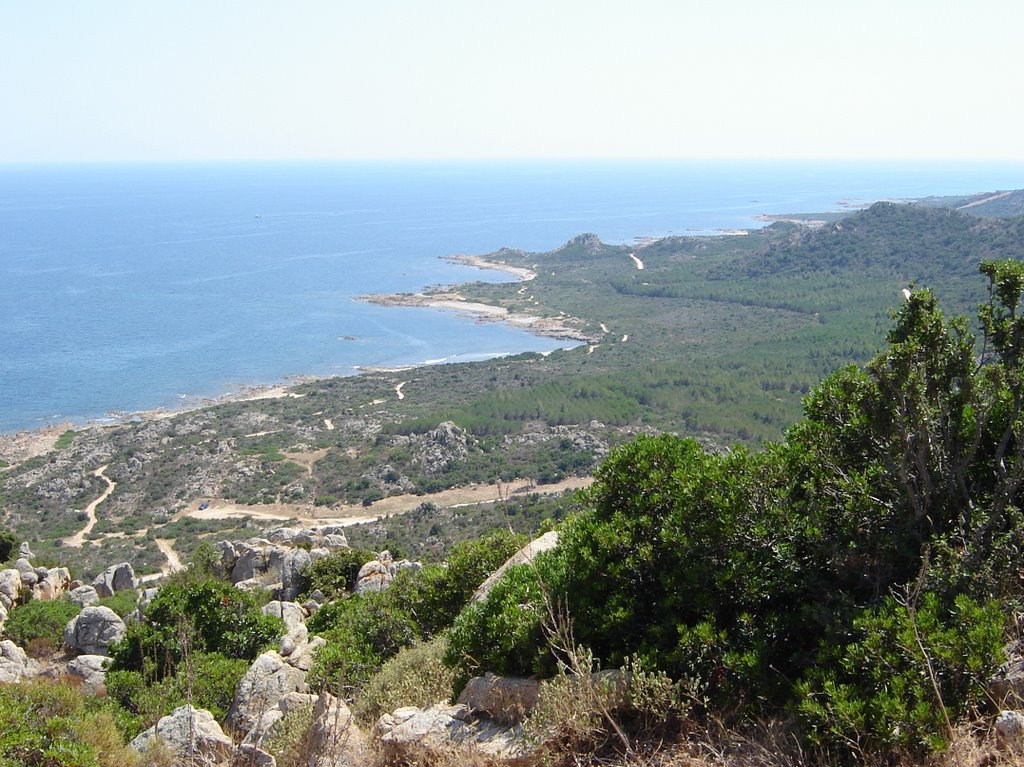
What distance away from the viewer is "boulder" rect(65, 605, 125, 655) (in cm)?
1667

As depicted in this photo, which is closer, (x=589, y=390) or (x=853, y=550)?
(x=853, y=550)

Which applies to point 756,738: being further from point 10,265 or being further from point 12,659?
point 10,265

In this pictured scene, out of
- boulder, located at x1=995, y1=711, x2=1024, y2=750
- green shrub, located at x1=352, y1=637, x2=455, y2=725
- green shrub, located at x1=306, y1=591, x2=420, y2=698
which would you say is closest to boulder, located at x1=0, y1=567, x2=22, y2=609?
green shrub, located at x1=306, y1=591, x2=420, y2=698

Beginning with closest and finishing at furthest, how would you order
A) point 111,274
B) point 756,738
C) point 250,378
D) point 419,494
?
point 756,738
point 419,494
point 250,378
point 111,274

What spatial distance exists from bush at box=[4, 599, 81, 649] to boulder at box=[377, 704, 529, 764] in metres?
13.3

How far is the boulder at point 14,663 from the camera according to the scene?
13.9m

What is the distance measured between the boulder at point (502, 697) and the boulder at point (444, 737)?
10 cm

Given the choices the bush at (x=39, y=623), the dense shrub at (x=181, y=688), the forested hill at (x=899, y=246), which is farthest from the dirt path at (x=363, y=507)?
the forested hill at (x=899, y=246)

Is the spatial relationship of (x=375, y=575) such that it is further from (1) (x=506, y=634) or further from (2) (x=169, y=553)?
(2) (x=169, y=553)

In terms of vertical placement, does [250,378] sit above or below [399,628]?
below

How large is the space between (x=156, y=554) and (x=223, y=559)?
14.4 m

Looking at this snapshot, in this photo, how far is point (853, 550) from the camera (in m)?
6.60

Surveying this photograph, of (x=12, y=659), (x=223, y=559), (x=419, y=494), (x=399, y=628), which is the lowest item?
(x=419, y=494)

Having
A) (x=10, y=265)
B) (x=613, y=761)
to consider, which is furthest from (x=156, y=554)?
(x=10, y=265)
